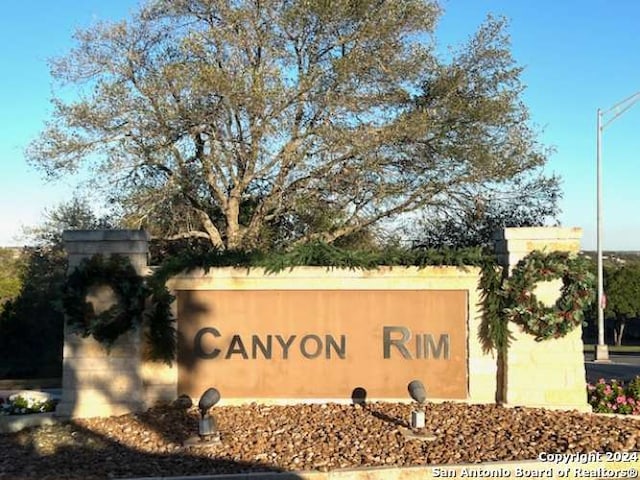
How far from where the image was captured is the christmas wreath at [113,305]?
386 inches

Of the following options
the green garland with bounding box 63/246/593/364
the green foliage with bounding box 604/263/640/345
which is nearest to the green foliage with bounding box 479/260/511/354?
the green garland with bounding box 63/246/593/364

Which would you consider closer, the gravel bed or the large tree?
the gravel bed

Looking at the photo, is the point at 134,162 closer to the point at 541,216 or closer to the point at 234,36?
the point at 234,36

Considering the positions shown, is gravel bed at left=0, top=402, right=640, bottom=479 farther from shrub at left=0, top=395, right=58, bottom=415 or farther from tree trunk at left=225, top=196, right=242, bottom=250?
tree trunk at left=225, top=196, right=242, bottom=250

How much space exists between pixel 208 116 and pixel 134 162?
7.17 feet

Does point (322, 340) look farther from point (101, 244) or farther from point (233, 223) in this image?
point (233, 223)

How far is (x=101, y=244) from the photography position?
1020 cm

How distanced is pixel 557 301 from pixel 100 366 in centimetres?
725

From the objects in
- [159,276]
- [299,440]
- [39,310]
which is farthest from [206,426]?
[39,310]

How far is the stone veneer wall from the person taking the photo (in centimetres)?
996

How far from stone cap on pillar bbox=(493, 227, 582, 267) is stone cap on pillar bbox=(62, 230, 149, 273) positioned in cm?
593

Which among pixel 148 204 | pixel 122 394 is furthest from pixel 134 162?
pixel 122 394

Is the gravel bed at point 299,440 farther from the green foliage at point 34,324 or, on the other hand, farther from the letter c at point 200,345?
the green foliage at point 34,324

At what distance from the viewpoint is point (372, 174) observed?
1550cm
